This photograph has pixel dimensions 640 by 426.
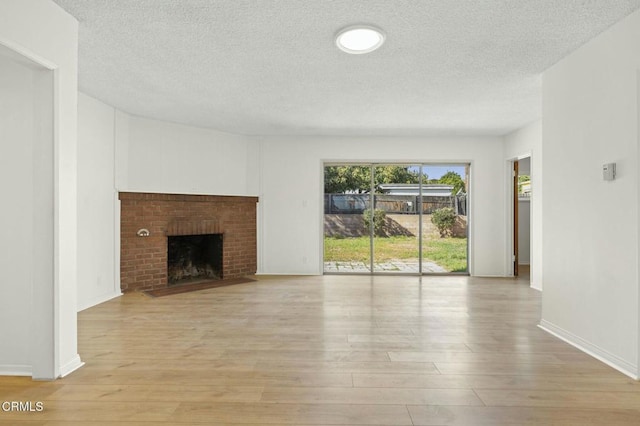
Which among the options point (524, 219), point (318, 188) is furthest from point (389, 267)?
point (524, 219)

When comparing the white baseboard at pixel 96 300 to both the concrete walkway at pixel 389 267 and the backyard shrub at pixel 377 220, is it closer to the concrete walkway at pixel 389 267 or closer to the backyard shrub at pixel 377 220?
the concrete walkway at pixel 389 267

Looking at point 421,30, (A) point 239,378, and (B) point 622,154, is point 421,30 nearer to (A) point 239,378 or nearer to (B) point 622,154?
(B) point 622,154

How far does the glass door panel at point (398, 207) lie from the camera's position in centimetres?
639

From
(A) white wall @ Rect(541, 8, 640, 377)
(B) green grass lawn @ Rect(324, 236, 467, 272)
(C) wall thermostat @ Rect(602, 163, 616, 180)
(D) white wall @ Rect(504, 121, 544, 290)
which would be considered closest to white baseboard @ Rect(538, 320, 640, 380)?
(A) white wall @ Rect(541, 8, 640, 377)

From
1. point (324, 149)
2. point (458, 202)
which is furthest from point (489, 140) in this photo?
point (324, 149)

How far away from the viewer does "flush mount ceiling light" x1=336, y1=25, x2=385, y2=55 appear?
2.63 metres

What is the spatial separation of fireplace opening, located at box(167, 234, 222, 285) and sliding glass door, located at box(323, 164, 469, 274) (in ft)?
6.44

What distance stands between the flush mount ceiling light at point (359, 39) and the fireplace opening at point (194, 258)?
4084 mm

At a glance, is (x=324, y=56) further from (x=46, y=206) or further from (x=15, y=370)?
(x=15, y=370)

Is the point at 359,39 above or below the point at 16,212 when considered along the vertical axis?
above

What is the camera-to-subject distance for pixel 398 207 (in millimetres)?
6391

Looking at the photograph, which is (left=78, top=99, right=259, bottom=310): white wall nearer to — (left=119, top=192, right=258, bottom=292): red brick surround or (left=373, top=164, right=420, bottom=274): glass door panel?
(left=119, top=192, right=258, bottom=292): red brick surround

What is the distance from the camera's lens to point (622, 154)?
8.12 feet

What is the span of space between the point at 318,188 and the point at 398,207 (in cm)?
151
